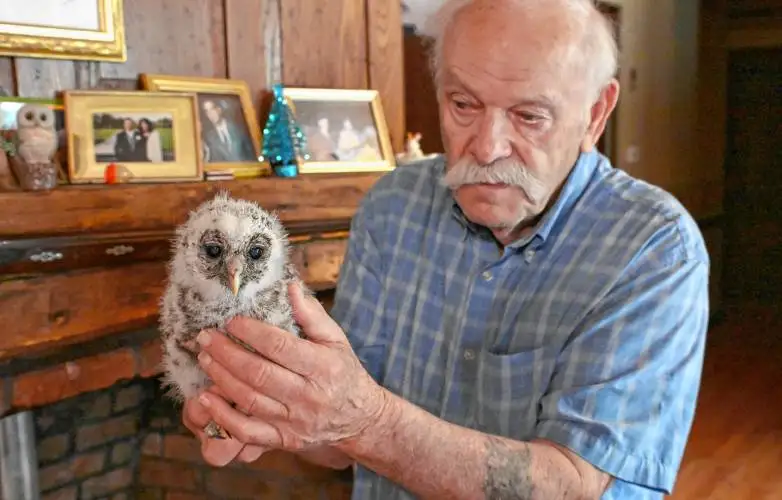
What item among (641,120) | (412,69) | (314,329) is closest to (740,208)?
(641,120)

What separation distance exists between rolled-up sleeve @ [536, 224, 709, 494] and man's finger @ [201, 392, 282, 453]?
335mm

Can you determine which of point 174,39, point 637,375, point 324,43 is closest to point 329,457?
point 637,375

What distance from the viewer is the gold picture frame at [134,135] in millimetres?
1561

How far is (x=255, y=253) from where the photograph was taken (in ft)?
2.78

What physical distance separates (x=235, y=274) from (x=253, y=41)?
132 cm

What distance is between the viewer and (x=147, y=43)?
1728 mm

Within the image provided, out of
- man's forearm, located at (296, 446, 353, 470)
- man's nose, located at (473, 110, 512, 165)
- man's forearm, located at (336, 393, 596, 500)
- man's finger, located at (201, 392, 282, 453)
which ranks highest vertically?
man's nose, located at (473, 110, 512, 165)

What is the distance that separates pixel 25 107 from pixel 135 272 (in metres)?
0.38

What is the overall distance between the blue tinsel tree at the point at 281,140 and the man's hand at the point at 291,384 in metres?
1.18

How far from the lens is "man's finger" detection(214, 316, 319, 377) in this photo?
745 millimetres

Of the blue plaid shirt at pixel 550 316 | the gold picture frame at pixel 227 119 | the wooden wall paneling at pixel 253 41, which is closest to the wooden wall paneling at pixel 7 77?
the gold picture frame at pixel 227 119

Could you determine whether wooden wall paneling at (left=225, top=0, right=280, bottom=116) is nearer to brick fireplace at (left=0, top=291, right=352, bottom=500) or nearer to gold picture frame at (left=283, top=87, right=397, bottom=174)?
gold picture frame at (left=283, top=87, right=397, bottom=174)

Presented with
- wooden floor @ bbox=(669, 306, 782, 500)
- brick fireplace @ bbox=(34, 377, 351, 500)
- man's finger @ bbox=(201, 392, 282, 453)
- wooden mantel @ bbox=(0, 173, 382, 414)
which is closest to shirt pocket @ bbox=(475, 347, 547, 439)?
man's finger @ bbox=(201, 392, 282, 453)

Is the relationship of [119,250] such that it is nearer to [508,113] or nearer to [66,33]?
[66,33]
